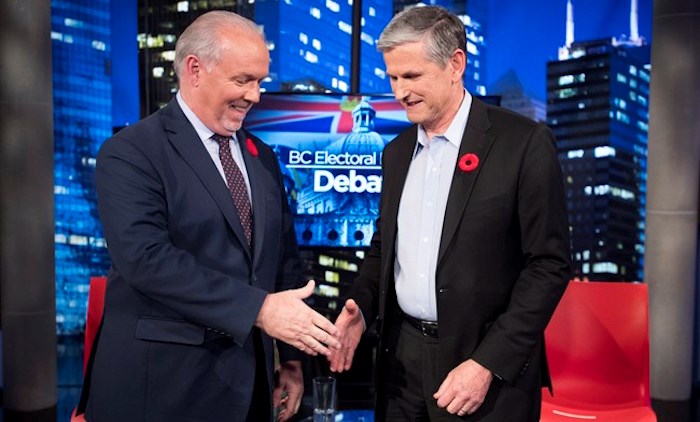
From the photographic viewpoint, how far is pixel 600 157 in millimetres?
5977

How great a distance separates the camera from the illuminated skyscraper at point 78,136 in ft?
18.0

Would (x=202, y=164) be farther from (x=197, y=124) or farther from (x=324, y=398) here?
(x=324, y=398)

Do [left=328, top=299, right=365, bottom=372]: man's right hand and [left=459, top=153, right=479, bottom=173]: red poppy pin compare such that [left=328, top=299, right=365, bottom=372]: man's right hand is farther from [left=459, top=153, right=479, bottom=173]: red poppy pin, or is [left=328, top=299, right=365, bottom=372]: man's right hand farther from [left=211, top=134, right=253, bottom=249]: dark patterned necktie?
[left=459, top=153, right=479, bottom=173]: red poppy pin

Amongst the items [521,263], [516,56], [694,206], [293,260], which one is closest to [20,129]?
[293,260]

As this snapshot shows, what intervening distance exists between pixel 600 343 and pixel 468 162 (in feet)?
5.56

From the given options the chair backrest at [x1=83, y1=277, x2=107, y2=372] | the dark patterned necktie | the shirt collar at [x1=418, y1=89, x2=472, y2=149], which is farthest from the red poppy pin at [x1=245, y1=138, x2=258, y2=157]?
the chair backrest at [x1=83, y1=277, x2=107, y2=372]

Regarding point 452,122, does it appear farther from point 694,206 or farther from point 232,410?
point 694,206

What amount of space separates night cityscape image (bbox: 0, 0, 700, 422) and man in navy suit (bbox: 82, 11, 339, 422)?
2.80m

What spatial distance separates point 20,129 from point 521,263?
3.58 meters

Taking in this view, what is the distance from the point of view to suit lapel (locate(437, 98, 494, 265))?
1787mm

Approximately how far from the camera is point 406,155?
2.07 metres

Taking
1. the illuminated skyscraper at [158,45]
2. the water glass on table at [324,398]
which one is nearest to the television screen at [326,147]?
the illuminated skyscraper at [158,45]

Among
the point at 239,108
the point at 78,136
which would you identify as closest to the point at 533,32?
the point at 78,136

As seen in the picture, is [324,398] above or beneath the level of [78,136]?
beneath
